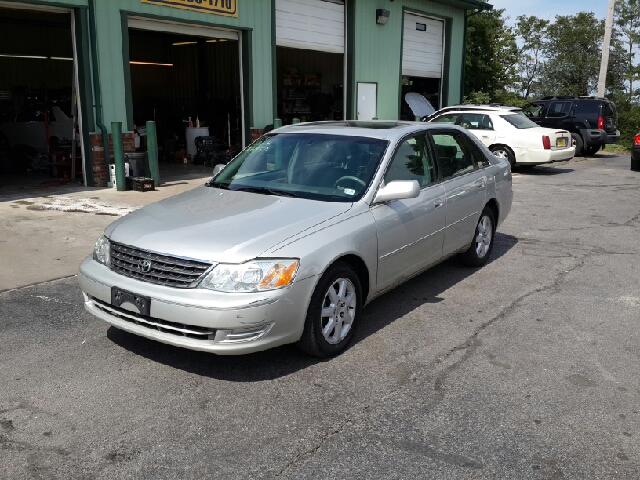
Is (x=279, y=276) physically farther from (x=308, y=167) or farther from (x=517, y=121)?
(x=517, y=121)

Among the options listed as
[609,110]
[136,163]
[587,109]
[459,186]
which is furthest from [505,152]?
[459,186]

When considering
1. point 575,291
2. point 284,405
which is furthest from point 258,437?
point 575,291

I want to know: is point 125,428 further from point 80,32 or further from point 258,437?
point 80,32

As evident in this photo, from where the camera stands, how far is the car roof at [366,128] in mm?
5344

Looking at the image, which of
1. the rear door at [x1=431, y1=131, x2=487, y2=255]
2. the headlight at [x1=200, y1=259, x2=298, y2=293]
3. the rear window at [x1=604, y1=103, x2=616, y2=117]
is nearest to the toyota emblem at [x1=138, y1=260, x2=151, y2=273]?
the headlight at [x1=200, y1=259, x2=298, y2=293]

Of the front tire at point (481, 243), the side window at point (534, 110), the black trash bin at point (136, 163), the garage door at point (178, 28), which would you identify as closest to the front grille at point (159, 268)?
the front tire at point (481, 243)

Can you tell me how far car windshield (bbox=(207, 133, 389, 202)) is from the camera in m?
4.88

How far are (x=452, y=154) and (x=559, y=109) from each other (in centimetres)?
1496

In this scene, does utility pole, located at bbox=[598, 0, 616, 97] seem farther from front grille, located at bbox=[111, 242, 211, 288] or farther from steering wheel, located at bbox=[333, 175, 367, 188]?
front grille, located at bbox=[111, 242, 211, 288]

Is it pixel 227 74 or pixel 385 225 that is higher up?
pixel 227 74

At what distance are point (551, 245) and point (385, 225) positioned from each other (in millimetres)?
3992

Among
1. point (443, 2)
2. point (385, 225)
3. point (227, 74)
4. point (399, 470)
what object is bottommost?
point (399, 470)

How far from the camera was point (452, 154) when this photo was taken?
20.1 feet

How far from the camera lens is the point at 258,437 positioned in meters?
3.38
